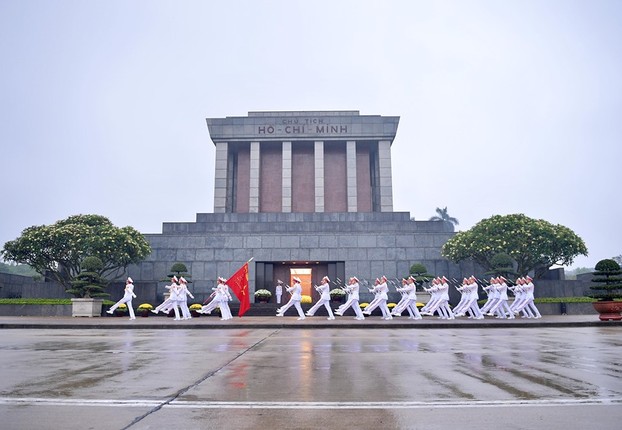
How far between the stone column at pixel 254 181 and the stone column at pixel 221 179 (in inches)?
97.9

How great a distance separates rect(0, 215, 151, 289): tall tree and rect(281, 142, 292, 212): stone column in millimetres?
15774

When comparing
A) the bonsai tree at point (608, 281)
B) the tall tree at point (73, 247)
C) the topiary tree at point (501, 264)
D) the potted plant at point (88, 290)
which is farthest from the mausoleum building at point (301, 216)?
the bonsai tree at point (608, 281)

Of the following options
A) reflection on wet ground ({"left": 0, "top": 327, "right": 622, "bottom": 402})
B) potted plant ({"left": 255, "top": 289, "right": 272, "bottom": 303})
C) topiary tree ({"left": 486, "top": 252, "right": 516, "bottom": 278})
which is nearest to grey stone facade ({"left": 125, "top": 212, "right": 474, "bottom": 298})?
potted plant ({"left": 255, "top": 289, "right": 272, "bottom": 303})

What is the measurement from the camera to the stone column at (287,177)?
4453 centimetres

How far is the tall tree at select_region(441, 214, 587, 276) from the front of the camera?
29.6 m

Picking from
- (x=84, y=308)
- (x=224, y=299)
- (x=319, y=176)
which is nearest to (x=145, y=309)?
(x=84, y=308)

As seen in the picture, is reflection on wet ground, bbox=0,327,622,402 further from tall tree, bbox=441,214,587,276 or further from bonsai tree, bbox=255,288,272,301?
tall tree, bbox=441,214,587,276

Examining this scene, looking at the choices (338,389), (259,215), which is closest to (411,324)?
(338,389)

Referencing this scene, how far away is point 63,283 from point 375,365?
29.4 metres

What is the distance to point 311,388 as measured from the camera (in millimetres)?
6141

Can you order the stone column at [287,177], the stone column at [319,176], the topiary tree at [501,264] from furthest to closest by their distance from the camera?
1. the stone column at [287,177]
2. the stone column at [319,176]
3. the topiary tree at [501,264]

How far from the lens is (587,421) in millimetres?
4430

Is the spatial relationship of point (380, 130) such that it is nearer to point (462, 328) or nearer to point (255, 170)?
point (255, 170)

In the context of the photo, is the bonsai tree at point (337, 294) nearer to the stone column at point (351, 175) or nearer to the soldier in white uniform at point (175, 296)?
the soldier in white uniform at point (175, 296)
